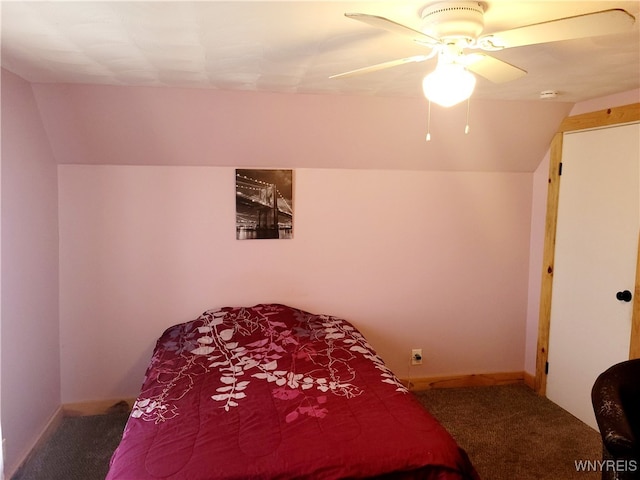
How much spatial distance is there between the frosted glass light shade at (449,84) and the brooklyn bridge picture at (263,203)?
1.84m

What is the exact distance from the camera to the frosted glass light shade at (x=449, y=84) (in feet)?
4.77

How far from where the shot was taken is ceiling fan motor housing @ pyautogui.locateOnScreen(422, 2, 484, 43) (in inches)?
57.9

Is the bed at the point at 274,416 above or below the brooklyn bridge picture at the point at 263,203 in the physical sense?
below

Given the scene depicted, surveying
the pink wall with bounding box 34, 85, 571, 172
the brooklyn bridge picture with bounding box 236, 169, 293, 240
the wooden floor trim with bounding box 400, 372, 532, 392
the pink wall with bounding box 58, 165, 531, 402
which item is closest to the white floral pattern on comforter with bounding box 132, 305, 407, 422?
the pink wall with bounding box 58, 165, 531, 402

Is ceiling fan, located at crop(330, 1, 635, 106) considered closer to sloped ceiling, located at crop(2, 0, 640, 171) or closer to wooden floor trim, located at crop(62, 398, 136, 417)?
sloped ceiling, located at crop(2, 0, 640, 171)

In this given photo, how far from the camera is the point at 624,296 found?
275 cm

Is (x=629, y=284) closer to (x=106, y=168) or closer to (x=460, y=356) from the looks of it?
(x=460, y=356)

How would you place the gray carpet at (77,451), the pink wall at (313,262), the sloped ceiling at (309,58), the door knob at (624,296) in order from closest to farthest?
1. the sloped ceiling at (309,58)
2. the gray carpet at (77,451)
3. the door knob at (624,296)
4. the pink wall at (313,262)

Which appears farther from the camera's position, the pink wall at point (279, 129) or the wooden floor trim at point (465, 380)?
the wooden floor trim at point (465, 380)

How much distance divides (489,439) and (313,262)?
1.58 meters

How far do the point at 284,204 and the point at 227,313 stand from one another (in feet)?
2.71

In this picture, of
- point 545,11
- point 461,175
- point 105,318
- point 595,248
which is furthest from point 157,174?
point 595,248

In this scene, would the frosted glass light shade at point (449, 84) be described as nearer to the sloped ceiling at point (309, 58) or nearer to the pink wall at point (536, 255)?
the sloped ceiling at point (309, 58)

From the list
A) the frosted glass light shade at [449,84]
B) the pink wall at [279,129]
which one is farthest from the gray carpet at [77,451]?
the frosted glass light shade at [449,84]
